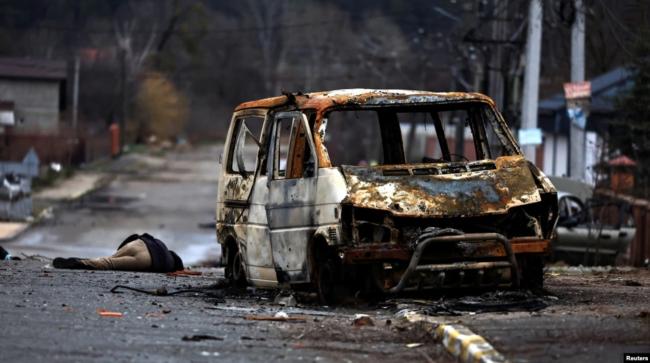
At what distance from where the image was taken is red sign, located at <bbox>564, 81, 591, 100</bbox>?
27094 mm

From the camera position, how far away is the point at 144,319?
1061cm

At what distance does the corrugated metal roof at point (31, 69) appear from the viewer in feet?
228

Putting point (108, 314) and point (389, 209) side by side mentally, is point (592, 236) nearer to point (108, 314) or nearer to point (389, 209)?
point (389, 209)

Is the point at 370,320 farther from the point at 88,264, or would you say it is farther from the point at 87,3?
the point at 87,3

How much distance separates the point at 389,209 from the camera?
11.1 metres

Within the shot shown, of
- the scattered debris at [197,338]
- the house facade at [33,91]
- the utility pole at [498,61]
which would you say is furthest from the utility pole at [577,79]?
the house facade at [33,91]

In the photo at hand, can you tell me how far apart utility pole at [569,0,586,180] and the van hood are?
16.0 metres

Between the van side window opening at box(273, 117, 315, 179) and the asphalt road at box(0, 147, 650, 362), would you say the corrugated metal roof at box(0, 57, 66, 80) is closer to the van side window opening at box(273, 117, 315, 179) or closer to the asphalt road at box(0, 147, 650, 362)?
the asphalt road at box(0, 147, 650, 362)

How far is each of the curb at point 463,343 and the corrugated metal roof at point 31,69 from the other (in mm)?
62156

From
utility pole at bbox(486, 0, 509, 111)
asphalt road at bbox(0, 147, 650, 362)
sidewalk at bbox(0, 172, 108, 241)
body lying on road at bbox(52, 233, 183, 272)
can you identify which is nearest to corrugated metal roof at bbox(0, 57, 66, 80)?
sidewalk at bbox(0, 172, 108, 241)

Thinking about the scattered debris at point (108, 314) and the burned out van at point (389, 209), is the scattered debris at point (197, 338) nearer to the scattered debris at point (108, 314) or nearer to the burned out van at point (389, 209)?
the scattered debris at point (108, 314)

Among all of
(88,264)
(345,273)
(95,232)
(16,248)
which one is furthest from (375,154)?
(345,273)

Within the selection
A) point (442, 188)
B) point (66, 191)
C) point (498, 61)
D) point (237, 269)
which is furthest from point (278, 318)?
point (66, 191)

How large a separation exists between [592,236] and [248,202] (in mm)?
11505
